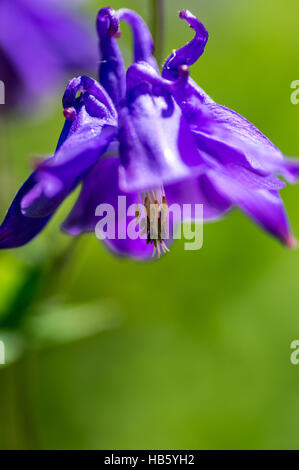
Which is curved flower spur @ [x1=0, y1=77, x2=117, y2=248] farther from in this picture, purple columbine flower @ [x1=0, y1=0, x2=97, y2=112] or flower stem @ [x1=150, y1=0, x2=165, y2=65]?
purple columbine flower @ [x1=0, y1=0, x2=97, y2=112]

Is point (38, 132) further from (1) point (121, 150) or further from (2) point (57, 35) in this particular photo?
(1) point (121, 150)

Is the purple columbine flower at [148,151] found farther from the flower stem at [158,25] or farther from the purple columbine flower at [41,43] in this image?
the purple columbine flower at [41,43]

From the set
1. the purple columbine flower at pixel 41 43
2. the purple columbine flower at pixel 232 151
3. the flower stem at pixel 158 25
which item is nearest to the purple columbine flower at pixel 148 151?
the purple columbine flower at pixel 232 151

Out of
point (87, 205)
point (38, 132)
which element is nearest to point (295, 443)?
point (87, 205)

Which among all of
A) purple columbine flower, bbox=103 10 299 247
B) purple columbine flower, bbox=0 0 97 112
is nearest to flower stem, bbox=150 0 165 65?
purple columbine flower, bbox=103 10 299 247

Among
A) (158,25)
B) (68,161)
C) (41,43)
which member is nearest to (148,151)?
(68,161)

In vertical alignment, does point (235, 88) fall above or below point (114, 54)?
above
